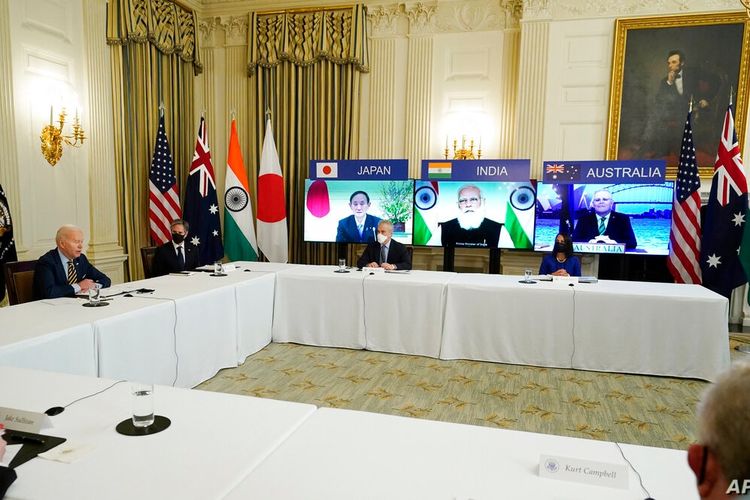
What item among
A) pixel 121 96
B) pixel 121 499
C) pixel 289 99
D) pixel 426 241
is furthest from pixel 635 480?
pixel 289 99

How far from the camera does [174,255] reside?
498cm

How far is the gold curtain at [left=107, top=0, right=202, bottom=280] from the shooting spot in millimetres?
5871

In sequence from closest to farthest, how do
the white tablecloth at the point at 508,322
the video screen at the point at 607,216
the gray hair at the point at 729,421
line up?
1. the gray hair at the point at 729,421
2. the white tablecloth at the point at 508,322
3. the video screen at the point at 607,216

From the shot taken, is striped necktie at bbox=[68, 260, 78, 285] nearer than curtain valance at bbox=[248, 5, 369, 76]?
Yes

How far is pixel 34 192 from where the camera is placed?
4.91m

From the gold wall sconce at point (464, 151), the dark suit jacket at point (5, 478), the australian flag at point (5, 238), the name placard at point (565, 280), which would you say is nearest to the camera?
the dark suit jacket at point (5, 478)

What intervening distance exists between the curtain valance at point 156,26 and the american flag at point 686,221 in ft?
21.0

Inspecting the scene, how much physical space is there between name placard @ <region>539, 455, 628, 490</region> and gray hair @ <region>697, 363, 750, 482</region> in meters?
0.56

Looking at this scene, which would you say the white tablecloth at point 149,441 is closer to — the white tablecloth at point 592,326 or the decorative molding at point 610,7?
the white tablecloth at point 592,326

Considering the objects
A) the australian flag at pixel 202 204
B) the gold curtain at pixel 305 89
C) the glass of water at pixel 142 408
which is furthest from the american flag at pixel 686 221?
the glass of water at pixel 142 408

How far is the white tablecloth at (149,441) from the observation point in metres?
1.16

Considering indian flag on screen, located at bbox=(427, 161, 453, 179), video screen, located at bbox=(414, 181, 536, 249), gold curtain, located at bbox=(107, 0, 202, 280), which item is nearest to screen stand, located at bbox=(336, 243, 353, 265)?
video screen, located at bbox=(414, 181, 536, 249)

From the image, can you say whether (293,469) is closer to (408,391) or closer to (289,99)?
(408,391)

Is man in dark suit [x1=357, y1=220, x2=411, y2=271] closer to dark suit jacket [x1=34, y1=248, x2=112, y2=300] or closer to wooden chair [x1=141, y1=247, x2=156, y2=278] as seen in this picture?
wooden chair [x1=141, y1=247, x2=156, y2=278]
